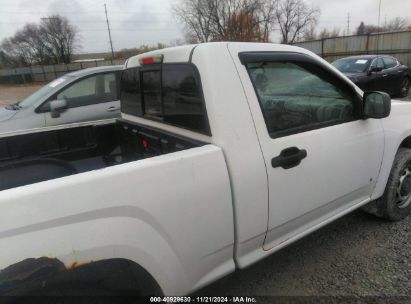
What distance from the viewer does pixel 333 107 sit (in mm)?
2561

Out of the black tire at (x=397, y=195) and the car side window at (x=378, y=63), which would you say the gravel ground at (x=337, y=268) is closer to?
the black tire at (x=397, y=195)

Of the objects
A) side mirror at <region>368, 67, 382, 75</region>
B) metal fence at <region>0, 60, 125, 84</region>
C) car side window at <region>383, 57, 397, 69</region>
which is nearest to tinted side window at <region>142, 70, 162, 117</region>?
side mirror at <region>368, 67, 382, 75</region>

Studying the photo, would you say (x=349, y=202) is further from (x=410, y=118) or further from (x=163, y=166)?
(x=163, y=166)

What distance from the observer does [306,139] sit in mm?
2242

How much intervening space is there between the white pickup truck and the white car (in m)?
2.45

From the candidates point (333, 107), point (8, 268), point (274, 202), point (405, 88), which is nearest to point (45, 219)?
point (8, 268)

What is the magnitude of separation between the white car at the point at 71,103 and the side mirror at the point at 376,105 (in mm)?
4146

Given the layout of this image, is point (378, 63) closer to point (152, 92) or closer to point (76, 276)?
point (152, 92)

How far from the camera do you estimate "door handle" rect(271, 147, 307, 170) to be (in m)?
2.08

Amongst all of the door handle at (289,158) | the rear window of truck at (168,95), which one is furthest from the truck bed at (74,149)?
the door handle at (289,158)

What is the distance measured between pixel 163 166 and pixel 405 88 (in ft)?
43.8

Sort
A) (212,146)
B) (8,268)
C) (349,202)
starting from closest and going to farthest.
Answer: (8,268)
(212,146)
(349,202)

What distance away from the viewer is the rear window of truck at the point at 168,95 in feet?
6.65

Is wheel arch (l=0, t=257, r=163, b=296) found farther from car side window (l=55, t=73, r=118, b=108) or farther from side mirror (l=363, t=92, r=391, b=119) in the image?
car side window (l=55, t=73, r=118, b=108)
